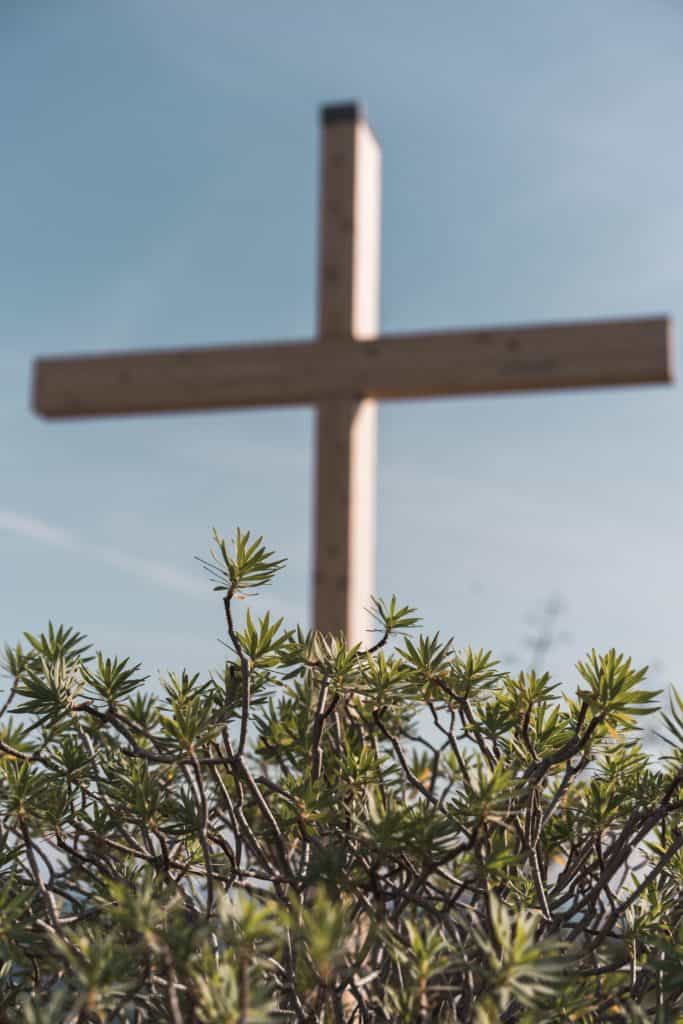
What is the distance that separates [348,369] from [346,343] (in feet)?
0.31

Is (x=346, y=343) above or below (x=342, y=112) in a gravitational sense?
below

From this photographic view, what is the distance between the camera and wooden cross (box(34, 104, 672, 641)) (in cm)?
278

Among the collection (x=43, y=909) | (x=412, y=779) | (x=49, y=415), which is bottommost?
(x=43, y=909)

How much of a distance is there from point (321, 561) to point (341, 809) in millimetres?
2083

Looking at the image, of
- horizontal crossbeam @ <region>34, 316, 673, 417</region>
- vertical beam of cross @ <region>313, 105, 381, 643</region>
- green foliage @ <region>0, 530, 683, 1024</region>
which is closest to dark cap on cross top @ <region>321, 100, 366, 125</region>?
vertical beam of cross @ <region>313, 105, 381, 643</region>

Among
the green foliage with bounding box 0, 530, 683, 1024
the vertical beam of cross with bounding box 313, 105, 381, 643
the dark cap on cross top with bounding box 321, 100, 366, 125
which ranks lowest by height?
the green foliage with bounding box 0, 530, 683, 1024

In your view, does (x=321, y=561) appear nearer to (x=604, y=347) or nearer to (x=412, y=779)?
(x=604, y=347)

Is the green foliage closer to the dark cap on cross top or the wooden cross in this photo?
the wooden cross

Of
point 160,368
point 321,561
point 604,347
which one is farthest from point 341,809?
point 160,368

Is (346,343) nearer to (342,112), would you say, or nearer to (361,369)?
(361,369)

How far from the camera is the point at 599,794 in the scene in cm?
79

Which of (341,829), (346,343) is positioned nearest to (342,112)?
(346,343)

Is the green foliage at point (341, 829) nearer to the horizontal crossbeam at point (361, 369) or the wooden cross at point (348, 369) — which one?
the wooden cross at point (348, 369)

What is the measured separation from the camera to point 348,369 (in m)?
2.97
